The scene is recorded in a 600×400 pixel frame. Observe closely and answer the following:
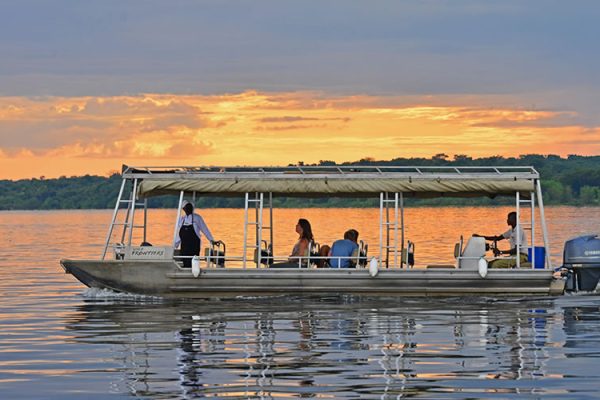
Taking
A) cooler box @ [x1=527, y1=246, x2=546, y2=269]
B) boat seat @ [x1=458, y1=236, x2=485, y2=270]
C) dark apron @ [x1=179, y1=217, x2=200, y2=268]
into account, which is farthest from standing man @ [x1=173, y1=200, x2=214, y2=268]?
cooler box @ [x1=527, y1=246, x2=546, y2=269]

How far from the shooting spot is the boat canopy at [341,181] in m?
25.7

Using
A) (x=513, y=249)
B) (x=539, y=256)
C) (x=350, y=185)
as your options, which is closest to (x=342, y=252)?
(x=350, y=185)

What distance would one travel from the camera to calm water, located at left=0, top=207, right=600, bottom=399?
15758 mm

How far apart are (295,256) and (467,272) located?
3654 mm

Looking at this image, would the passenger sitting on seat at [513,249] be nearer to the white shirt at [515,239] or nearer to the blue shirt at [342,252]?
the white shirt at [515,239]

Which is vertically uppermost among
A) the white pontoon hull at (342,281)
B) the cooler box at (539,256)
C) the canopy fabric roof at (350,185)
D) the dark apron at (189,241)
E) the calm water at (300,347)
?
the canopy fabric roof at (350,185)

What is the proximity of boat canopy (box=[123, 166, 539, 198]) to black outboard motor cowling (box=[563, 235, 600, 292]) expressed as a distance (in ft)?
4.93

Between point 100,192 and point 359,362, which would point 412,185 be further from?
point 100,192

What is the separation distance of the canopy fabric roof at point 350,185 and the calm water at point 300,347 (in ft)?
7.54

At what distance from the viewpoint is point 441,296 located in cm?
2588

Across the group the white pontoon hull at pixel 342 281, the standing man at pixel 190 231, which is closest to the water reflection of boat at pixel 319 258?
the white pontoon hull at pixel 342 281

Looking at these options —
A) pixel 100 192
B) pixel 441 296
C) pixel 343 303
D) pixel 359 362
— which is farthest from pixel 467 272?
pixel 100 192

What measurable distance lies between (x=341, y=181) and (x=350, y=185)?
21 centimetres

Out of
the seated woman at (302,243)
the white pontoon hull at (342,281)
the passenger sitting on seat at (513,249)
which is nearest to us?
the white pontoon hull at (342,281)
